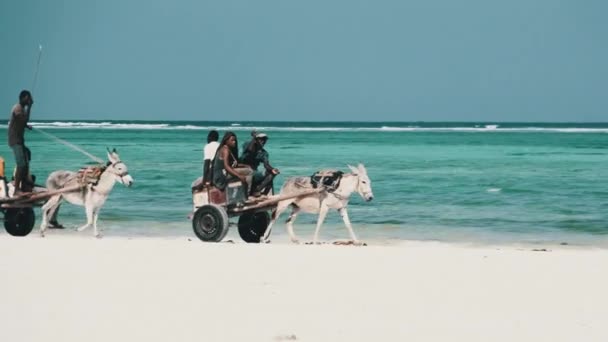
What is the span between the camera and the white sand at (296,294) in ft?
29.1

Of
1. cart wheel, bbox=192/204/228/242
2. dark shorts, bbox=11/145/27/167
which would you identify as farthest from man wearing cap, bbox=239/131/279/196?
dark shorts, bbox=11/145/27/167

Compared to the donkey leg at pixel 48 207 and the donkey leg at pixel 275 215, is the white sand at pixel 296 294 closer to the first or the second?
the donkey leg at pixel 275 215

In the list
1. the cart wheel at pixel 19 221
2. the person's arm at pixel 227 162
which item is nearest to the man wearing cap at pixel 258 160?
the person's arm at pixel 227 162

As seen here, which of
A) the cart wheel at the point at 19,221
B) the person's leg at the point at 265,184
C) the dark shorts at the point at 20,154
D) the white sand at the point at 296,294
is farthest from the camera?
the cart wheel at the point at 19,221

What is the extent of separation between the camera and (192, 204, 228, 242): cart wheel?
14.8m

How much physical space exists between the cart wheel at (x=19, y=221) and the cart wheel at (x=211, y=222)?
2965 millimetres

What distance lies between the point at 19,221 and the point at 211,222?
134 inches

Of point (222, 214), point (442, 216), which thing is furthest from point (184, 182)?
point (222, 214)

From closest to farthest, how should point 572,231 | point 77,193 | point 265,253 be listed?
point 265,253
point 77,193
point 572,231

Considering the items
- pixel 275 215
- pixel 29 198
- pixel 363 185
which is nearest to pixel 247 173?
pixel 275 215

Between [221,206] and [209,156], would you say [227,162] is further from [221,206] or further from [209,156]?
[209,156]

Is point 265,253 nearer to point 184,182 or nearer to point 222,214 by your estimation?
point 222,214

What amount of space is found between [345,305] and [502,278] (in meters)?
2.40

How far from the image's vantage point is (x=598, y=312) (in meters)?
9.75
